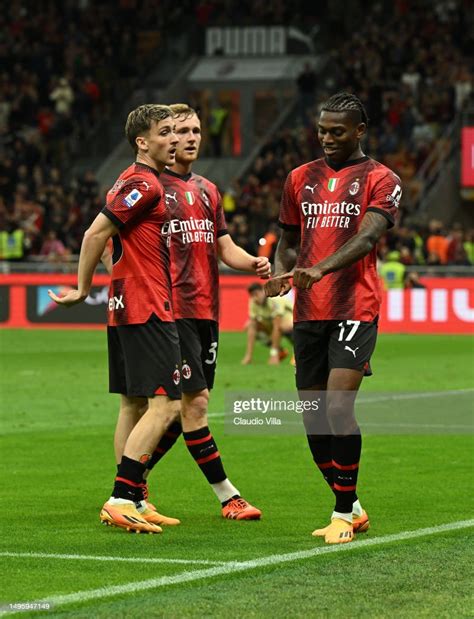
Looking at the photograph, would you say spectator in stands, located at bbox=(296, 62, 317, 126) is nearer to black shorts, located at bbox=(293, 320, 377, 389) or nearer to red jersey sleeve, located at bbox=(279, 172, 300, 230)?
red jersey sleeve, located at bbox=(279, 172, 300, 230)

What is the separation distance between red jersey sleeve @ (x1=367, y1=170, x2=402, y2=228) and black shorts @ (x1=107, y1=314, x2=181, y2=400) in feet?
4.30

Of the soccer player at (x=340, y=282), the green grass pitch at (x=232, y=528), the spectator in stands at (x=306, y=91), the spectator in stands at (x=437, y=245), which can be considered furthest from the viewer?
the spectator in stands at (x=306, y=91)

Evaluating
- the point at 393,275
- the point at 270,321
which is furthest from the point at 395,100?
the point at 270,321

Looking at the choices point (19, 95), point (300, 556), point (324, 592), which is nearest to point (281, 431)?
point (300, 556)

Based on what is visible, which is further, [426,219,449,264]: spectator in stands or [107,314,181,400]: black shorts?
[426,219,449,264]: spectator in stands

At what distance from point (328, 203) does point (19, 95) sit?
3587 cm

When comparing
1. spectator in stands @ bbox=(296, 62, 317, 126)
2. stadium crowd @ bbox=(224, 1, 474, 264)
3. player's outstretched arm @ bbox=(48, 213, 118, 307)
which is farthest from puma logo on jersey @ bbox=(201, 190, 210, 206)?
spectator in stands @ bbox=(296, 62, 317, 126)

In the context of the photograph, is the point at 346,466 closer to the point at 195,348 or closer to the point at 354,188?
the point at 195,348

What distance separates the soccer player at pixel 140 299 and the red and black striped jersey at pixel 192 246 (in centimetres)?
47

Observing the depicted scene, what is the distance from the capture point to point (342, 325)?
8453mm

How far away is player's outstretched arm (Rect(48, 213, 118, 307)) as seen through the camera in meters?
8.44

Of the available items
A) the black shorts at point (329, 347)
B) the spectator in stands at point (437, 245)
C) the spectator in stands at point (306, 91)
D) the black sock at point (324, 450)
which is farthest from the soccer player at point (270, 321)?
the spectator in stands at point (306, 91)

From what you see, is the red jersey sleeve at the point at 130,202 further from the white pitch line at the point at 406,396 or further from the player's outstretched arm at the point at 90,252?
the white pitch line at the point at 406,396

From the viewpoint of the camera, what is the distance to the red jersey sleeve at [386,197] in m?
8.41
